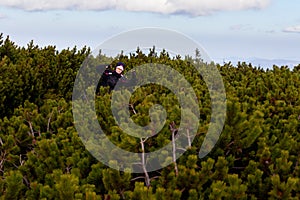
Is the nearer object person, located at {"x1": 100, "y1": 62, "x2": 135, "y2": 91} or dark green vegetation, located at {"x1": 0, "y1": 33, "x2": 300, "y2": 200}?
dark green vegetation, located at {"x1": 0, "y1": 33, "x2": 300, "y2": 200}

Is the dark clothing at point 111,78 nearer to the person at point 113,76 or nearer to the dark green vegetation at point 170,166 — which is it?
the person at point 113,76

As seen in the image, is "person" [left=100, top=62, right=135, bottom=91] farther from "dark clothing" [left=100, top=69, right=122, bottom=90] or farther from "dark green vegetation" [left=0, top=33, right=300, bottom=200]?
"dark green vegetation" [left=0, top=33, right=300, bottom=200]

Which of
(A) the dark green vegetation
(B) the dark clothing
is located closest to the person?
(B) the dark clothing

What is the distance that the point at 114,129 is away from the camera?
4.91 m

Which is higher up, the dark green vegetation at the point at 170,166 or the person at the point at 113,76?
the person at the point at 113,76

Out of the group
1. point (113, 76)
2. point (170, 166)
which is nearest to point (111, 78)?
point (113, 76)

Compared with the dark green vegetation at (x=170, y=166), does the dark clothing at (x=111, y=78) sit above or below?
above

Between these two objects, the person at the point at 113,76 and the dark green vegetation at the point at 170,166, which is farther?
the person at the point at 113,76

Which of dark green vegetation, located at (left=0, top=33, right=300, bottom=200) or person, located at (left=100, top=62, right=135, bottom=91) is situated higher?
person, located at (left=100, top=62, right=135, bottom=91)

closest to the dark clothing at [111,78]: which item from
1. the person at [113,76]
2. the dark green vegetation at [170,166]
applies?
the person at [113,76]

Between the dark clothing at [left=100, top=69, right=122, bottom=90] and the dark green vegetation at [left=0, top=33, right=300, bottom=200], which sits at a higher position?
the dark clothing at [left=100, top=69, right=122, bottom=90]

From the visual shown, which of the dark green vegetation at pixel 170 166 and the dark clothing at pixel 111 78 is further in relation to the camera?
the dark clothing at pixel 111 78

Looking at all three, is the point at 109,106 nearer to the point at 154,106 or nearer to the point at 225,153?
the point at 154,106

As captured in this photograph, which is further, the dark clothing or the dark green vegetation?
the dark clothing
